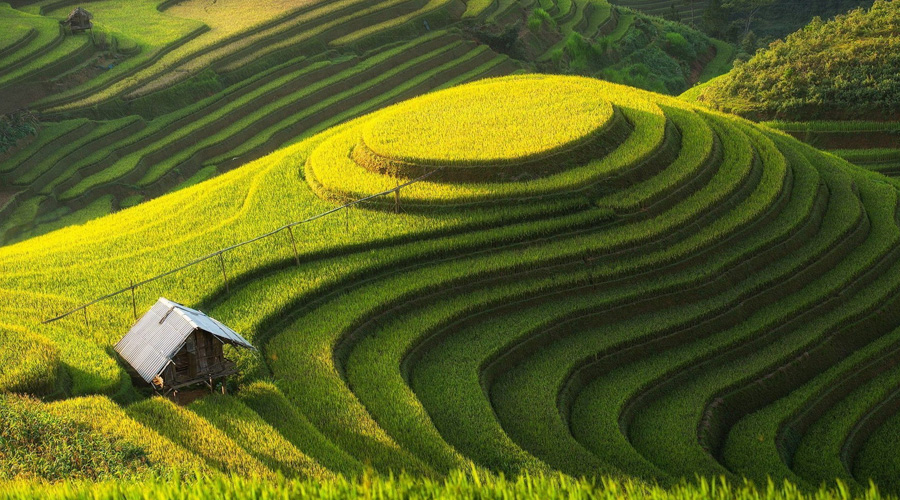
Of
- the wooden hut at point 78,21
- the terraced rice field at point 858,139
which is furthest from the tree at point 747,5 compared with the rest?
the wooden hut at point 78,21

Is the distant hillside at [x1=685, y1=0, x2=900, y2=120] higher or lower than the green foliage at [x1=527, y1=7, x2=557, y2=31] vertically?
higher

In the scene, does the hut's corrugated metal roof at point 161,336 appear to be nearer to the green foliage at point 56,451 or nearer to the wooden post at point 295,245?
the green foliage at point 56,451

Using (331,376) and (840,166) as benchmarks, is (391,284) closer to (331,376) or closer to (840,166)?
(331,376)

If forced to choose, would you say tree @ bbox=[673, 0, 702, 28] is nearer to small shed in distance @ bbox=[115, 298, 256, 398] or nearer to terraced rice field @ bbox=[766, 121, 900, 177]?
terraced rice field @ bbox=[766, 121, 900, 177]

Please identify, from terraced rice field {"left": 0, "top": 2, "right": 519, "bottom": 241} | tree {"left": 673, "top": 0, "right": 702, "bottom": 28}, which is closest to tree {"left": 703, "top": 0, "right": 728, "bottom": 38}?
tree {"left": 673, "top": 0, "right": 702, "bottom": 28}

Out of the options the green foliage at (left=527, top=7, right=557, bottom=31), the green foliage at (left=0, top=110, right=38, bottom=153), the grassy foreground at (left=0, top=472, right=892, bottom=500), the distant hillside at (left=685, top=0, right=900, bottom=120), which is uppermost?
the distant hillside at (left=685, top=0, right=900, bottom=120)

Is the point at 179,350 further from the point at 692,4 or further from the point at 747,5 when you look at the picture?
the point at 692,4
